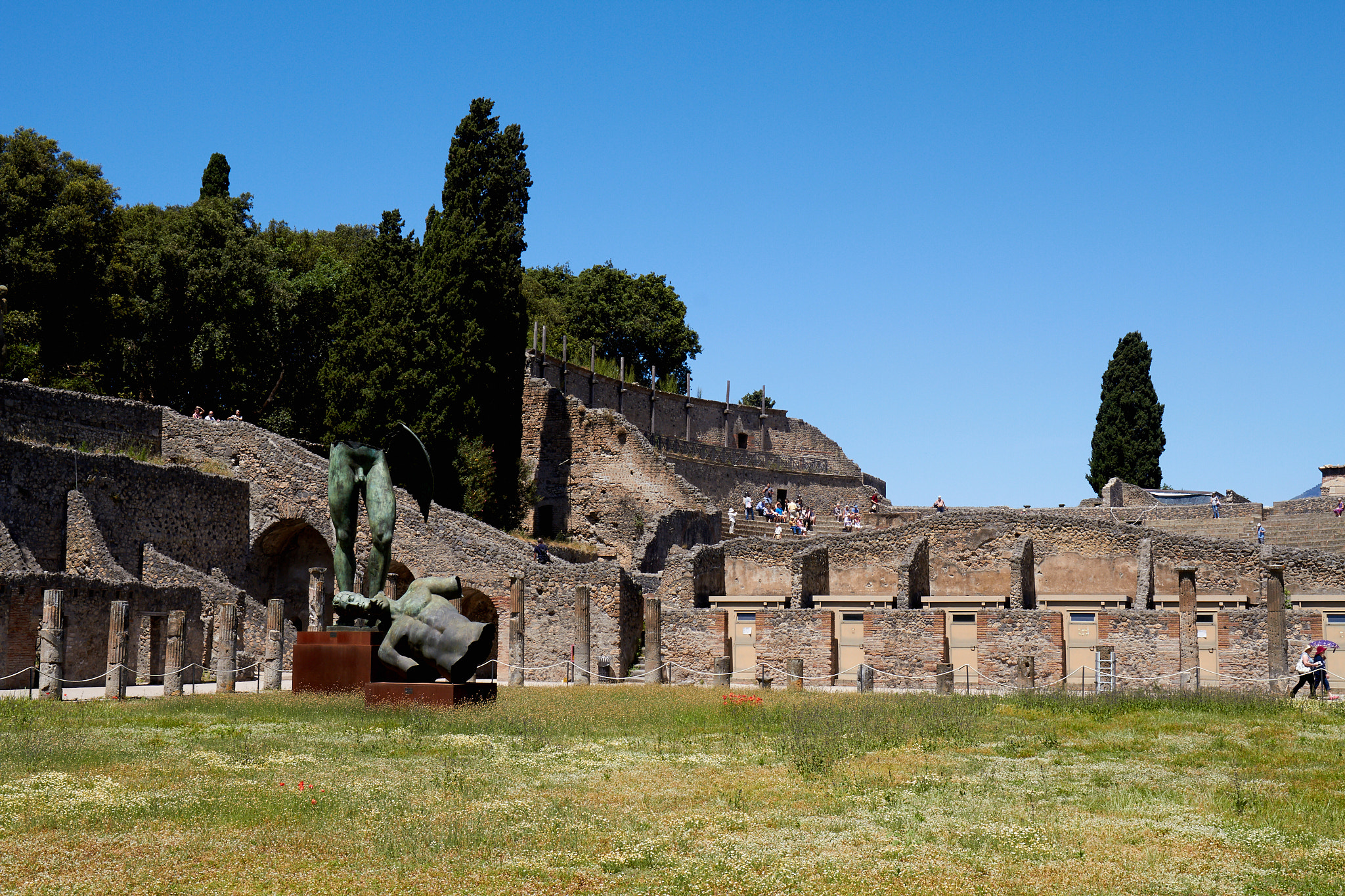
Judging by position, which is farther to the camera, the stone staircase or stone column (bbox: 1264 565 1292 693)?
the stone staircase

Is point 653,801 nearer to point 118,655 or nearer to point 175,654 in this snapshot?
point 118,655

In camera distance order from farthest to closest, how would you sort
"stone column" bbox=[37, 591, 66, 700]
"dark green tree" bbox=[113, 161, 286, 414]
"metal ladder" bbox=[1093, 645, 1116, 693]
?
"dark green tree" bbox=[113, 161, 286, 414]
"metal ladder" bbox=[1093, 645, 1116, 693]
"stone column" bbox=[37, 591, 66, 700]

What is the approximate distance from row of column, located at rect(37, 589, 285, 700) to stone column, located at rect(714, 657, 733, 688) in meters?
8.65

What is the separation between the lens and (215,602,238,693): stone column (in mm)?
24953

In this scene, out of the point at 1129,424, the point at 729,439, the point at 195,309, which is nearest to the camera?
the point at 195,309

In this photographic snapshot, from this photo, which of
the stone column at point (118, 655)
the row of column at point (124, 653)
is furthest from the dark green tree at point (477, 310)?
the stone column at point (118, 655)

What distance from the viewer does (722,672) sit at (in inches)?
1144

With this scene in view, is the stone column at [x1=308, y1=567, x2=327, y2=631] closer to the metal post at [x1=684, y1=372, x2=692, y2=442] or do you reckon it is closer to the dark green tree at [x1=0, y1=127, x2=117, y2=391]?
the dark green tree at [x1=0, y1=127, x2=117, y2=391]

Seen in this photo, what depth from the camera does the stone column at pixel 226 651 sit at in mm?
24953

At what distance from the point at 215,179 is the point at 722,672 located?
34134mm

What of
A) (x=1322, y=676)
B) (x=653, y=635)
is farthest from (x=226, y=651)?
(x=1322, y=676)

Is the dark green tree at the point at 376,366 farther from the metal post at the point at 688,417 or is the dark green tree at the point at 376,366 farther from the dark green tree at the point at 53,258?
the metal post at the point at 688,417

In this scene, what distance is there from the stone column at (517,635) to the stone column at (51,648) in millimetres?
8452

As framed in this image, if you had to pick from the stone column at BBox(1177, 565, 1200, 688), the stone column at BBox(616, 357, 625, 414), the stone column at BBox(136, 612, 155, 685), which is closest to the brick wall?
the stone column at BBox(136, 612, 155, 685)
